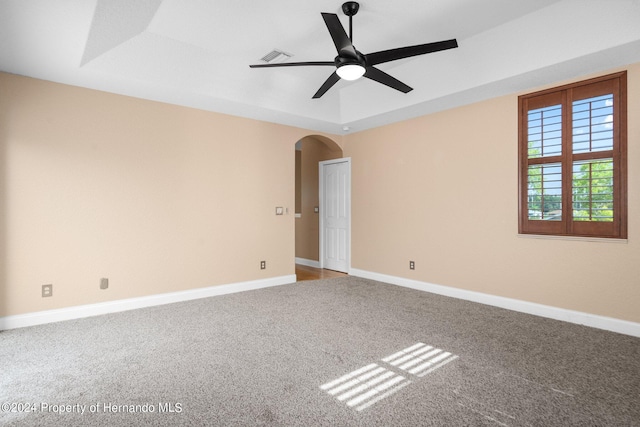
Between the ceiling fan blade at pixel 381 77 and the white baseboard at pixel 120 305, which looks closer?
the ceiling fan blade at pixel 381 77

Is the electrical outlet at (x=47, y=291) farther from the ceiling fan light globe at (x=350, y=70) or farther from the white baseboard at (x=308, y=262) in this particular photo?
the white baseboard at (x=308, y=262)

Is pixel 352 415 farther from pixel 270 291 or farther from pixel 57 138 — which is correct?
pixel 57 138

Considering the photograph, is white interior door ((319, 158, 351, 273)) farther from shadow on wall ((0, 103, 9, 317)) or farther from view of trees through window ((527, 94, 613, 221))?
shadow on wall ((0, 103, 9, 317))

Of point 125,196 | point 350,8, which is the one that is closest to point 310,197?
point 125,196

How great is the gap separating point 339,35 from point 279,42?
1.28 meters

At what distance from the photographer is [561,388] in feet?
7.06

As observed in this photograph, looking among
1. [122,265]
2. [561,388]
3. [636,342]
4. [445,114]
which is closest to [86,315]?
[122,265]

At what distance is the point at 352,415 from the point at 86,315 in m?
3.22

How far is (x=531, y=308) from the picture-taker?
3.71m

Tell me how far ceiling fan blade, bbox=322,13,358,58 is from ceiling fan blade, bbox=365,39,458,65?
0.73 feet

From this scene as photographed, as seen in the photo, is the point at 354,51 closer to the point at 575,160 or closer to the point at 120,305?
the point at 575,160

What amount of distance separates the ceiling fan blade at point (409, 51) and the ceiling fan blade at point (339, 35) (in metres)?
0.22

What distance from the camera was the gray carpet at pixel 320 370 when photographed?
1.89m

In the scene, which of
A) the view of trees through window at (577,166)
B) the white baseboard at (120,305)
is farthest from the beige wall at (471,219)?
the white baseboard at (120,305)
